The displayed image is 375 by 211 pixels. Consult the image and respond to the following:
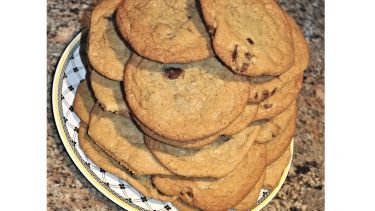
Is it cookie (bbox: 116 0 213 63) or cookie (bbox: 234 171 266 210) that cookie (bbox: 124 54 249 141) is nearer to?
cookie (bbox: 116 0 213 63)

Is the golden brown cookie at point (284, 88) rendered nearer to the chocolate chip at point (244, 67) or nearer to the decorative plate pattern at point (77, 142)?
the chocolate chip at point (244, 67)

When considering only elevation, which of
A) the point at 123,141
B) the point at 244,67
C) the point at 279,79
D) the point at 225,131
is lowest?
the point at 123,141

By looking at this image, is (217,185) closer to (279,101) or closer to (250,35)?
(279,101)

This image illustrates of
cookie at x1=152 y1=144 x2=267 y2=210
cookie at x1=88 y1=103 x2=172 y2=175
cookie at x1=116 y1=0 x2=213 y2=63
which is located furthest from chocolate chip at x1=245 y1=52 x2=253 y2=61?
cookie at x1=88 y1=103 x2=172 y2=175

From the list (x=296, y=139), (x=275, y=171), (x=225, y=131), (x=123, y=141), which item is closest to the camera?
(x=225, y=131)

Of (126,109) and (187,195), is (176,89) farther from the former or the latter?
(187,195)

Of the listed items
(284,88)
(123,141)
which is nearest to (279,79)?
(284,88)

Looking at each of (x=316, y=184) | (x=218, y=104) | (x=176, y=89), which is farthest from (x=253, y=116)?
(x=316, y=184)

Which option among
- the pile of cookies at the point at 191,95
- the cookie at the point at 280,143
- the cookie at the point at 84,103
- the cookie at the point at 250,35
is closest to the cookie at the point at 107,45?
the pile of cookies at the point at 191,95
